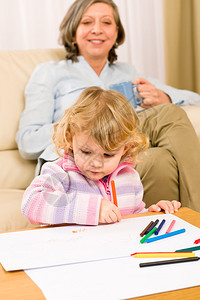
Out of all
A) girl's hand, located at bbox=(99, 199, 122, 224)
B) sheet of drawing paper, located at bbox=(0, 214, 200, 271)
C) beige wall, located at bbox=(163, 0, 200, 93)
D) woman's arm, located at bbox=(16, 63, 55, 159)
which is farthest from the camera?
beige wall, located at bbox=(163, 0, 200, 93)

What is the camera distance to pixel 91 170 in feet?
3.31

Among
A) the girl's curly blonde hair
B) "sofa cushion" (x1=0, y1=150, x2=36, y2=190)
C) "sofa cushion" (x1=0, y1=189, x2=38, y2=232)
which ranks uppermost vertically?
the girl's curly blonde hair

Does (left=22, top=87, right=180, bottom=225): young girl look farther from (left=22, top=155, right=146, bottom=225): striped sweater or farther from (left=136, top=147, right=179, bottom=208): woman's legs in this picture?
(left=136, top=147, right=179, bottom=208): woman's legs

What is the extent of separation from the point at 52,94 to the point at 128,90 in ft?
1.03

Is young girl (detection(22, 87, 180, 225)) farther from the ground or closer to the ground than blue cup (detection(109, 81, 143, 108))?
farther from the ground

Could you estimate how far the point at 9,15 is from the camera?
236 cm

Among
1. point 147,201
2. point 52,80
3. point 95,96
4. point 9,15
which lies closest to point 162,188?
point 147,201

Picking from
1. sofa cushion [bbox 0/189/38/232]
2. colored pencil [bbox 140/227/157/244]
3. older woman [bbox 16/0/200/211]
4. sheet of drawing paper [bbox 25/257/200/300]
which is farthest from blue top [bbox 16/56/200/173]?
sheet of drawing paper [bbox 25/257/200/300]

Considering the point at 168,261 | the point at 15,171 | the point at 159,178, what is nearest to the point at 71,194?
the point at 168,261

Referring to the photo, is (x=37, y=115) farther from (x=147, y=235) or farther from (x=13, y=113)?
(x=147, y=235)

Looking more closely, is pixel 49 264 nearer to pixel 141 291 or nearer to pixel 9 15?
pixel 141 291

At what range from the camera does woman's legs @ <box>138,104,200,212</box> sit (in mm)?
1476

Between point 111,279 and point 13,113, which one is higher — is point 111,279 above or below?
above

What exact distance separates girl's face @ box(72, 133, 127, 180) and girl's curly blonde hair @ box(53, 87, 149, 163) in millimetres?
13
